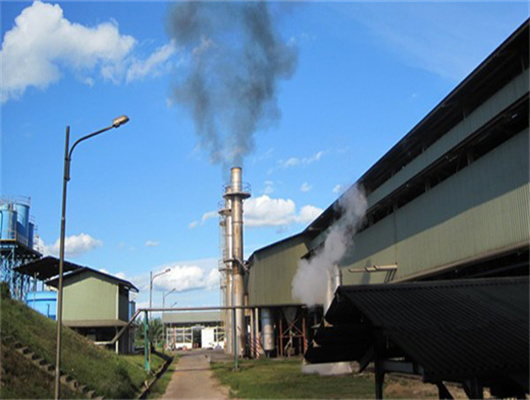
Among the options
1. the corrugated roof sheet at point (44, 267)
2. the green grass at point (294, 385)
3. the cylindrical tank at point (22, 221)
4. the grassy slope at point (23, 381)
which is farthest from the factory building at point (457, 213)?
the cylindrical tank at point (22, 221)

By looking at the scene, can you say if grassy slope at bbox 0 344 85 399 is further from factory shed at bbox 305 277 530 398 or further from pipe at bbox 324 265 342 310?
pipe at bbox 324 265 342 310

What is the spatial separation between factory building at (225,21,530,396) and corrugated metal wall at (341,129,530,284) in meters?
0.04

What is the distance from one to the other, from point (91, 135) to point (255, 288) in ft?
129

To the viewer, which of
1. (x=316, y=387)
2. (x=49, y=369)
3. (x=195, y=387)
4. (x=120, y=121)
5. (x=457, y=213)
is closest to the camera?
(x=120, y=121)

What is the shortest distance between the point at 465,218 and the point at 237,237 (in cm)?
3633

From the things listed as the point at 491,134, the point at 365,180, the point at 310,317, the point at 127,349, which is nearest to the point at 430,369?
the point at 491,134

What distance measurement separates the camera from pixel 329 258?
1539 inches

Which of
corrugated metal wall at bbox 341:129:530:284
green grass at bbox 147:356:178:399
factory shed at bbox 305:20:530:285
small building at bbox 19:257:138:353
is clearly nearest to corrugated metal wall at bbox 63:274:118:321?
small building at bbox 19:257:138:353

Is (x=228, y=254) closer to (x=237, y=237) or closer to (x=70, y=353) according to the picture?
(x=237, y=237)

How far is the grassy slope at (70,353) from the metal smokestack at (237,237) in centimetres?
2644

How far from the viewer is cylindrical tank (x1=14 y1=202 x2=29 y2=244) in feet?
170

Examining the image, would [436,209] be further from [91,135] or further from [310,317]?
[310,317]

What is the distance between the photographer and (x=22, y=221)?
176 ft

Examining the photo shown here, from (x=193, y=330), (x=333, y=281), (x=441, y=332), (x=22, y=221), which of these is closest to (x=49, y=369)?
(x=441, y=332)
